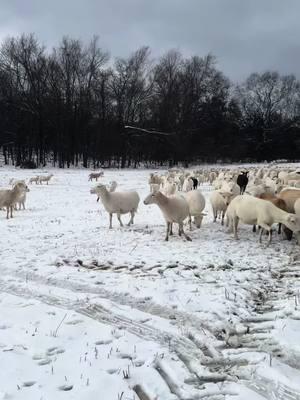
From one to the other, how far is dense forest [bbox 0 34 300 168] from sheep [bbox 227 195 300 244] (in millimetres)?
42988

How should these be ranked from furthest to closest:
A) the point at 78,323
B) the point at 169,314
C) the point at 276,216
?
the point at 276,216 < the point at 169,314 < the point at 78,323

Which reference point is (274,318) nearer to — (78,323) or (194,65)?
(78,323)

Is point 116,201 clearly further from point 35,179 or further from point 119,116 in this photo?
point 119,116

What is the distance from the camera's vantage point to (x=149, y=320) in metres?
6.45

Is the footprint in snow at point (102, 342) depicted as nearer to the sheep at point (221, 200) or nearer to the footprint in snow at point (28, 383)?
the footprint in snow at point (28, 383)

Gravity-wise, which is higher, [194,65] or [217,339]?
[194,65]

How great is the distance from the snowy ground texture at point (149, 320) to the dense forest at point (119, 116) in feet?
145

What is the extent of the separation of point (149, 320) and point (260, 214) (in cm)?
618

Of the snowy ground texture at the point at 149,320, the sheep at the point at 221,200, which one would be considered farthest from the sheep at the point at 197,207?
the snowy ground texture at the point at 149,320

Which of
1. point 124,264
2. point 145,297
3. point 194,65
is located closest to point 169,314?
point 145,297

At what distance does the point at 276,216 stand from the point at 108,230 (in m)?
5.38

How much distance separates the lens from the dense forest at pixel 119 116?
193ft

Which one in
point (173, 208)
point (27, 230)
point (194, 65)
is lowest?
point (27, 230)

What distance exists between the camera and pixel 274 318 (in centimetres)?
649
